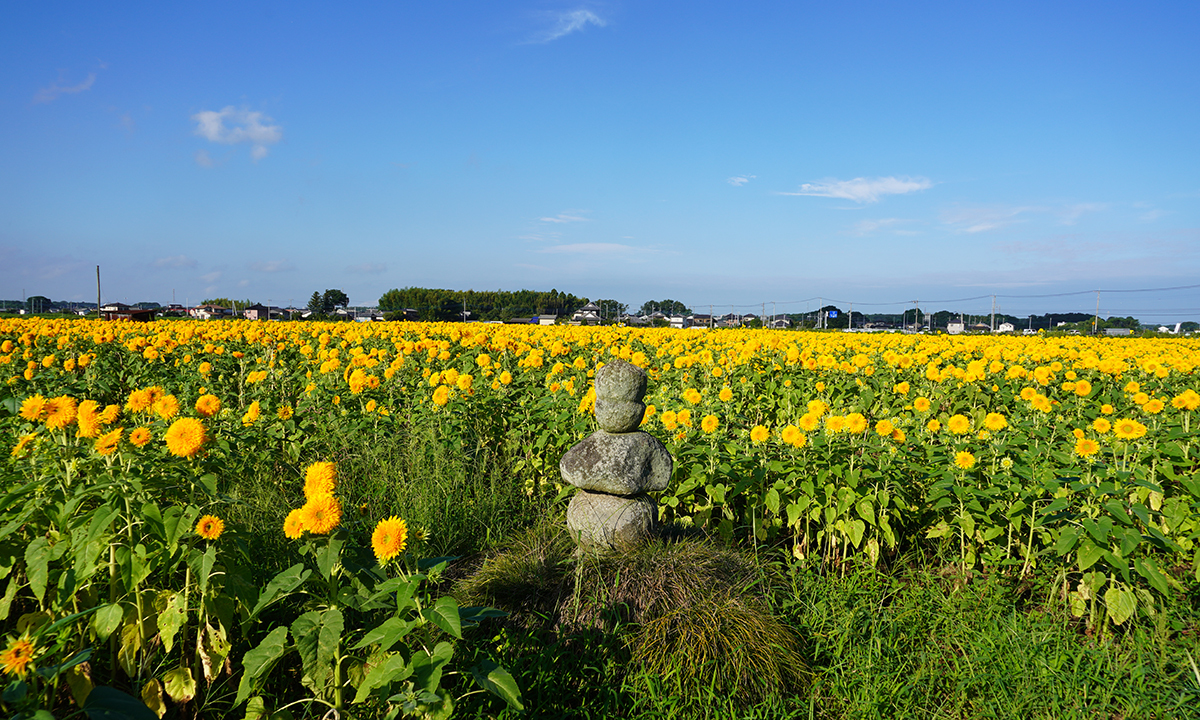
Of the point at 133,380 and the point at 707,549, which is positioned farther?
the point at 133,380

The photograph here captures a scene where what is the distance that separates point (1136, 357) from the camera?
9.88 m

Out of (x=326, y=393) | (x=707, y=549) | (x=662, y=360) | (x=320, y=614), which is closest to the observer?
(x=320, y=614)

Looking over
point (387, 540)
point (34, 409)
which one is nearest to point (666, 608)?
point (387, 540)

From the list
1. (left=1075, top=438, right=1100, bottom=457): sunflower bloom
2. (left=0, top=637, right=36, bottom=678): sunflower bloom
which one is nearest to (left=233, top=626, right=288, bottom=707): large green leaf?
(left=0, top=637, right=36, bottom=678): sunflower bloom

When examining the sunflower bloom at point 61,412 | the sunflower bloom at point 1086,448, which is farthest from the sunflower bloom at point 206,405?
the sunflower bloom at point 1086,448

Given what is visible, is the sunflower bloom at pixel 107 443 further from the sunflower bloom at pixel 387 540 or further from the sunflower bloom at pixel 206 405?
the sunflower bloom at pixel 387 540

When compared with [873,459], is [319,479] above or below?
above

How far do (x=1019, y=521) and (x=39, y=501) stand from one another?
15.0ft

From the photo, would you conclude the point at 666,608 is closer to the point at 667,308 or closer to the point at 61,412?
the point at 61,412

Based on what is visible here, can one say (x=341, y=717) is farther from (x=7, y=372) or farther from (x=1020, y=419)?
(x=7, y=372)

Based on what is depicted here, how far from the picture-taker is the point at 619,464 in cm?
346

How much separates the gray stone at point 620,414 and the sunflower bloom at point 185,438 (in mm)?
1946

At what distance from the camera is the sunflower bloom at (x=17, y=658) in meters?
1.62

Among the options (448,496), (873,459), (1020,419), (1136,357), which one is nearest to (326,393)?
(448,496)
